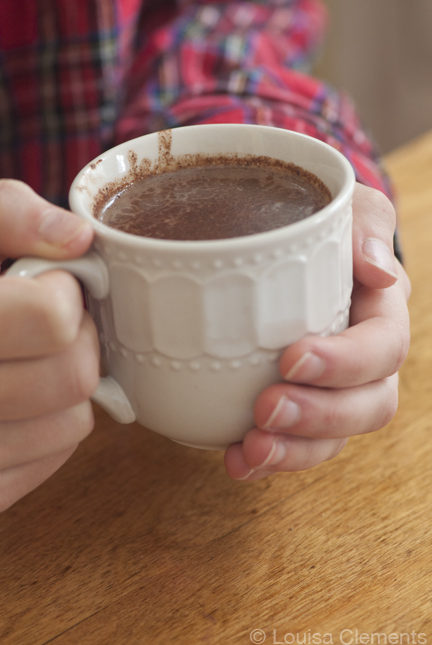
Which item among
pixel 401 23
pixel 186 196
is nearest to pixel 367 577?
pixel 186 196

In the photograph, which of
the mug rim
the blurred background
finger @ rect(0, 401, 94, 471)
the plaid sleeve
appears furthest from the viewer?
the blurred background

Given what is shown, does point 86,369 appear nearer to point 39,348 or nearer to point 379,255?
point 39,348

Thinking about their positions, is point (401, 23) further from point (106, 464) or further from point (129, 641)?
point (129, 641)

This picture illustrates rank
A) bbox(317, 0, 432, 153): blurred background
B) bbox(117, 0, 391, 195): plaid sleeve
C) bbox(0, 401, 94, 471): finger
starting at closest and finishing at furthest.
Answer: bbox(0, 401, 94, 471): finger
bbox(117, 0, 391, 195): plaid sleeve
bbox(317, 0, 432, 153): blurred background

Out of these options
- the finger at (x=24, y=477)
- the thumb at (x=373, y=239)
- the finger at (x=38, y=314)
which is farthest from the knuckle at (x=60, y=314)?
the thumb at (x=373, y=239)

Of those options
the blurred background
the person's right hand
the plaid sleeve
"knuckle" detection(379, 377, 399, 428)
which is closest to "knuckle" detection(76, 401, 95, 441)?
the person's right hand

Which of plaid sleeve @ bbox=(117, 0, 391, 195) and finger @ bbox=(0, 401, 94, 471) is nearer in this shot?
finger @ bbox=(0, 401, 94, 471)

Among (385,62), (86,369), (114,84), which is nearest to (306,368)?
(86,369)

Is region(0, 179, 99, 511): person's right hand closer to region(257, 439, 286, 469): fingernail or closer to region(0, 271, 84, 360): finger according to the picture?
region(0, 271, 84, 360): finger
